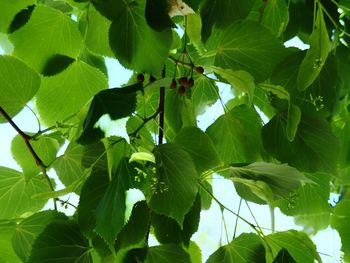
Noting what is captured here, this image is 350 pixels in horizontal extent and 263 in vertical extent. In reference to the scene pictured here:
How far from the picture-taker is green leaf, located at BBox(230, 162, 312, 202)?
686 millimetres

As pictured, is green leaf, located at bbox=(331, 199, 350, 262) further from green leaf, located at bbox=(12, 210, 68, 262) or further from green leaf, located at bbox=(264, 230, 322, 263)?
green leaf, located at bbox=(12, 210, 68, 262)

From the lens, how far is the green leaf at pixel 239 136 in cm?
84

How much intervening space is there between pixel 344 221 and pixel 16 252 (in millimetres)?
538

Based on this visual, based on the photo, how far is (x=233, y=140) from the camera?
85 centimetres

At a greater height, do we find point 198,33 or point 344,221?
point 198,33

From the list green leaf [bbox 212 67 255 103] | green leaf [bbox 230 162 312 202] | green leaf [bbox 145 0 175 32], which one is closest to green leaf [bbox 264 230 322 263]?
green leaf [bbox 230 162 312 202]

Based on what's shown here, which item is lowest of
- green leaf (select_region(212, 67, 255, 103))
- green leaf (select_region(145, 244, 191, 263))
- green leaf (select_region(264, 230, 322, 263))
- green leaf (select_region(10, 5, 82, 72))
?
green leaf (select_region(145, 244, 191, 263))

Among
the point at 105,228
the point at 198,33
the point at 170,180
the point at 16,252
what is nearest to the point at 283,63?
the point at 198,33

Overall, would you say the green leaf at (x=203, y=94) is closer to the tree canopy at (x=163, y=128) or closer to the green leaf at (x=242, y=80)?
the tree canopy at (x=163, y=128)

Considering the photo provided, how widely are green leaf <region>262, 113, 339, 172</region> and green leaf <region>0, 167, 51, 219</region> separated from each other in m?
0.38

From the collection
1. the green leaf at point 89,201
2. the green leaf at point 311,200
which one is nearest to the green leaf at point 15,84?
the green leaf at point 89,201

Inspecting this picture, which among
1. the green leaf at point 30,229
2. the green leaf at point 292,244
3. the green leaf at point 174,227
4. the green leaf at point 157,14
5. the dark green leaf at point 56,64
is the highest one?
the dark green leaf at point 56,64

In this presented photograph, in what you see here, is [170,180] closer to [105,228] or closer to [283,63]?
[105,228]

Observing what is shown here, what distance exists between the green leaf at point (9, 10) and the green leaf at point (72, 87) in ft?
0.48
